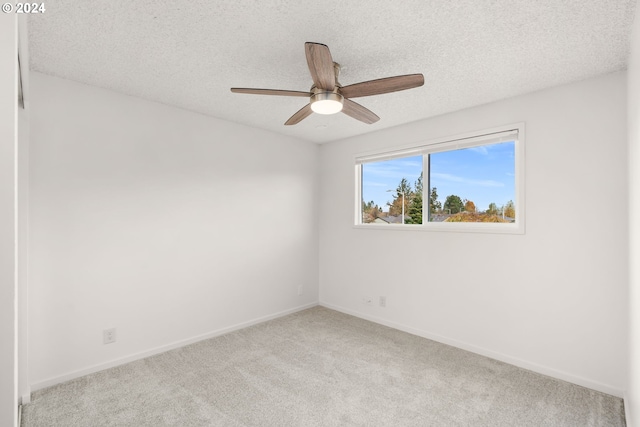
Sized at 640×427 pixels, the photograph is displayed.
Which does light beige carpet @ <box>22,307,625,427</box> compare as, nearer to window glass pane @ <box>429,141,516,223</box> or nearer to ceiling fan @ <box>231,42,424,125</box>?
window glass pane @ <box>429,141,516,223</box>

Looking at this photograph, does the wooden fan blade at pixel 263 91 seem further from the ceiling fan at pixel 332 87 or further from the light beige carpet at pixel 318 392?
the light beige carpet at pixel 318 392

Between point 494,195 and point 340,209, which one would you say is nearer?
point 494,195

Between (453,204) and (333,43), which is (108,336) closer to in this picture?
(333,43)

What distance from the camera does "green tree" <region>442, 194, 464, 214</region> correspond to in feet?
10.7

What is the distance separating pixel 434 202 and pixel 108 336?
329 cm

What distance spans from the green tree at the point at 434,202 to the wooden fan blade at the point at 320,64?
1.96 metres

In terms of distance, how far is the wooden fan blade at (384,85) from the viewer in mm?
1790

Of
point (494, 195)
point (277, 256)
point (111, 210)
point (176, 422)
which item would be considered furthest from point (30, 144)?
point (494, 195)

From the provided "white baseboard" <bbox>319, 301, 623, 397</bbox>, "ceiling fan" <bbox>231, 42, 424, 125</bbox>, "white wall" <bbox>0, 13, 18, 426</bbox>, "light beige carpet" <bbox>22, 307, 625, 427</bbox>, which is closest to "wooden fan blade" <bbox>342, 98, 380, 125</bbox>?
"ceiling fan" <bbox>231, 42, 424, 125</bbox>

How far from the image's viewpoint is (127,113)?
275cm

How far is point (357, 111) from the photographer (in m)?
2.28

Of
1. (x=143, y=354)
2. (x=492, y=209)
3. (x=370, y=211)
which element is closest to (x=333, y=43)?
(x=492, y=209)

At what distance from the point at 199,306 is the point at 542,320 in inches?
122

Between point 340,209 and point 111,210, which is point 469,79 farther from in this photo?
point 111,210
